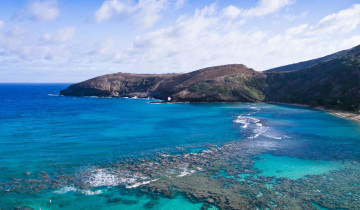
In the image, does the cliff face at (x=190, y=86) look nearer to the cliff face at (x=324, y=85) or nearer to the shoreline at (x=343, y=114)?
the cliff face at (x=324, y=85)

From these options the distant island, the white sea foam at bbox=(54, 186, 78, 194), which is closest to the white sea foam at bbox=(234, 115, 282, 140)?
the white sea foam at bbox=(54, 186, 78, 194)

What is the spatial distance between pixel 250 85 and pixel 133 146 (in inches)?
3209

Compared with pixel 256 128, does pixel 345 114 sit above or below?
above

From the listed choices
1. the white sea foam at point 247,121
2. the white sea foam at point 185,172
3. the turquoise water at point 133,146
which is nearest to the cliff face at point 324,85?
the turquoise water at point 133,146

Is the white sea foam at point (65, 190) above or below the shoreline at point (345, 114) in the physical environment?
below

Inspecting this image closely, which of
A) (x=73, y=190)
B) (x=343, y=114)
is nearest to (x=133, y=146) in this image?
(x=73, y=190)

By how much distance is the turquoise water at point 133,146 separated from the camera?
72.0 ft

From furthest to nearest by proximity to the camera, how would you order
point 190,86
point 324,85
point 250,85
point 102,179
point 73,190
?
point 190,86 → point 250,85 → point 324,85 → point 102,179 → point 73,190

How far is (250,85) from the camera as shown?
10912 centimetres

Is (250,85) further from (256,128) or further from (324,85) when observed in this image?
(256,128)

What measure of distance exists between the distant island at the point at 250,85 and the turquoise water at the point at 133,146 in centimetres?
2338

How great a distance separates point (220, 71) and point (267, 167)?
98.6 meters

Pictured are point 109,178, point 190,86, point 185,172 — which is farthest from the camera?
point 190,86

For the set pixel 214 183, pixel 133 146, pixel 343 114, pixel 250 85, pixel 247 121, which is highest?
pixel 250 85
